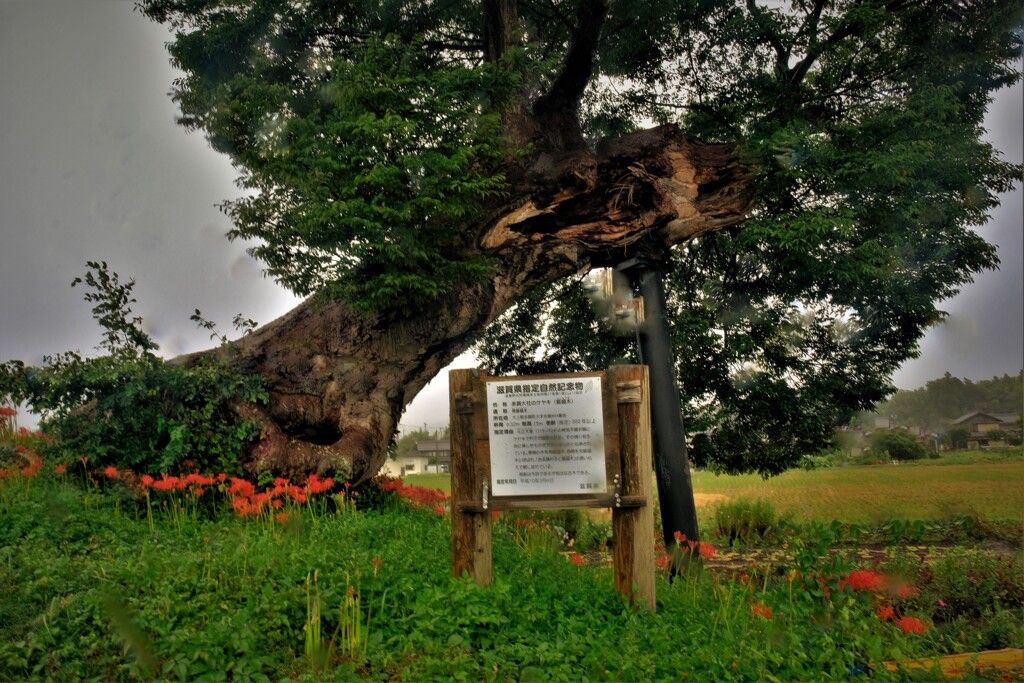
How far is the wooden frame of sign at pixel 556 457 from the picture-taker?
5.95 meters

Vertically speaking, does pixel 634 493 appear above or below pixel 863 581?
above

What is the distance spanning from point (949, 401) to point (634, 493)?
7.53 m

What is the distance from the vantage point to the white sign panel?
598cm

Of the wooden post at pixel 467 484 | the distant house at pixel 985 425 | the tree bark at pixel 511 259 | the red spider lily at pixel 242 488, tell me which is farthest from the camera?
the distant house at pixel 985 425

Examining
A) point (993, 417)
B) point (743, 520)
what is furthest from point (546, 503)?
point (993, 417)

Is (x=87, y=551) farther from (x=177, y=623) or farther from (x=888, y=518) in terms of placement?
(x=888, y=518)

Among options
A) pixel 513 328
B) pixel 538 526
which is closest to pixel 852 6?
pixel 513 328

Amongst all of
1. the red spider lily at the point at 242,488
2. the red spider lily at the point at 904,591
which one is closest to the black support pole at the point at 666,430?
the red spider lily at the point at 904,591

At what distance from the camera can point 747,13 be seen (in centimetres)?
1142

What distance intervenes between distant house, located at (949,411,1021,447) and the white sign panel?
7776 mm

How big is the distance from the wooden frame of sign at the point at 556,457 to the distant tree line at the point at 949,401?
6.94 meters

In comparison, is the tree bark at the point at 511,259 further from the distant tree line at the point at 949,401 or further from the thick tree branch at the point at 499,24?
the distant tree line at the point at 949,401

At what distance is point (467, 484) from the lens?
6035 millimetres

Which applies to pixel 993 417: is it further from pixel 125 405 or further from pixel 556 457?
pixel 125 405
